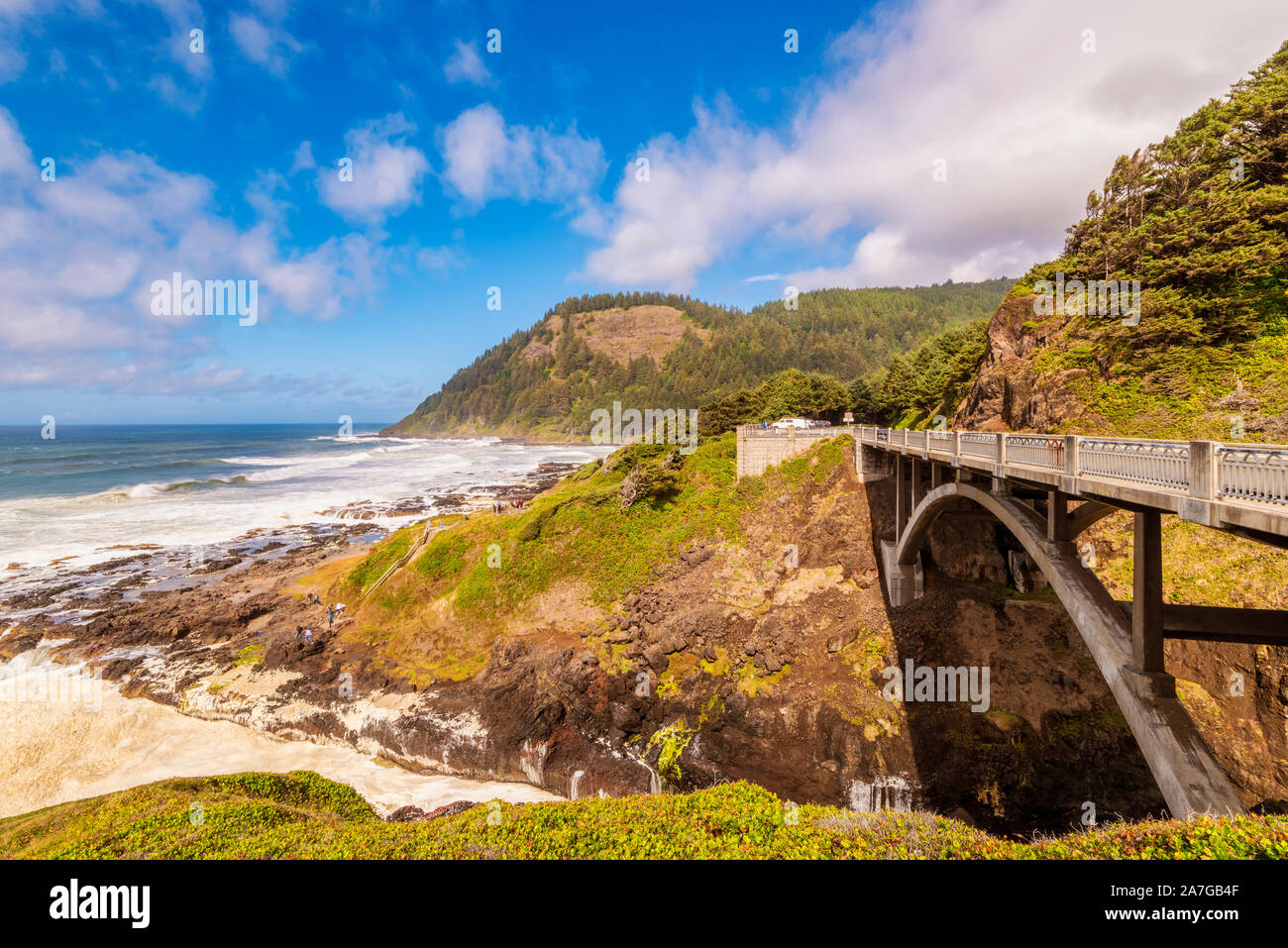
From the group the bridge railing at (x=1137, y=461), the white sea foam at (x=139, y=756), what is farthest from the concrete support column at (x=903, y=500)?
the white sea foam at (x=139, y=756)

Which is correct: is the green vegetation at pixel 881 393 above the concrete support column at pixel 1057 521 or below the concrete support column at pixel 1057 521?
above

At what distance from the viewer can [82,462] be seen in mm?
92625

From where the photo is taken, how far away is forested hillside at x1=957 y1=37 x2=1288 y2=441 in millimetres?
16933

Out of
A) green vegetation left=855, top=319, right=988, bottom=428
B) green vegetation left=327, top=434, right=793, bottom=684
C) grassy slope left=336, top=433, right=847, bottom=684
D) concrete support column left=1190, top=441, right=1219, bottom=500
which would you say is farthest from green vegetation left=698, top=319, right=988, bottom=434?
concrete support column left=1190, top=441, right=1219, bottom=500

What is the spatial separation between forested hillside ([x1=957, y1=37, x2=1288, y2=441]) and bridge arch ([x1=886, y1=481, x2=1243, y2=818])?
1247 cm

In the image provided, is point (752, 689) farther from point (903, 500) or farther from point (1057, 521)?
point (1057, 521)

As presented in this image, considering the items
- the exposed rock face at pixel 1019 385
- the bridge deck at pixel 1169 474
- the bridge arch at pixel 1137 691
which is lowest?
the bridge arch at pixel 1137 691

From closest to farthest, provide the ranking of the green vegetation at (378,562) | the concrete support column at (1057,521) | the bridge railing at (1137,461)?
the bridge railing at (1137,461) → the concrete support column at (1057,521) → the green vegetation at (378,562)

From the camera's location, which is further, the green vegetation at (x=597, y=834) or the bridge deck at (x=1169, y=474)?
the green vegetation at (x=597, y=834)

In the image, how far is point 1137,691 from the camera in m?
7.57

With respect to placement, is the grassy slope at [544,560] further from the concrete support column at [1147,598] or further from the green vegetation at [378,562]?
the concrete support column at [1147,598]

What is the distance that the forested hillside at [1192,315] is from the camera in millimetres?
16933

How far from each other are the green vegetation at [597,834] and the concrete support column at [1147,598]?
247 centimetres
